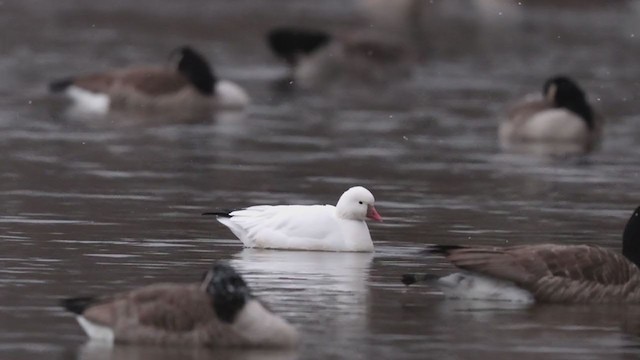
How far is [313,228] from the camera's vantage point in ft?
52.0

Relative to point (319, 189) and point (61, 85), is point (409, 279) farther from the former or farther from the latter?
point (61, 85)

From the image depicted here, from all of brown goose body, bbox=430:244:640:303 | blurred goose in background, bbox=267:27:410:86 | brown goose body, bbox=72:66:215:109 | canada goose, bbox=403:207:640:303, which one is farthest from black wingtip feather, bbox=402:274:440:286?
blurred goose in background, bbox=267:27:410:86

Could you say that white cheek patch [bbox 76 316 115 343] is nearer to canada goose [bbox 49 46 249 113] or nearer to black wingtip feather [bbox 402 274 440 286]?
black wingtip feather [bbox 402 274 440 286]

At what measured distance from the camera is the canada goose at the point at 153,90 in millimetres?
29984

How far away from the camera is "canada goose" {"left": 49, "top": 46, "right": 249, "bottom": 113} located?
1180 inches

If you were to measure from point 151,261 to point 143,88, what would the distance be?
15.5 metres

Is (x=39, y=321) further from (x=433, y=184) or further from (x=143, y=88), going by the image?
(x=143, y=88)

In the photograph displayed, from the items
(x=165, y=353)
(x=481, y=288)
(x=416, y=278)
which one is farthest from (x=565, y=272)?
(x=165, y=353)

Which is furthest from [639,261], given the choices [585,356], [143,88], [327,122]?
[143,88]

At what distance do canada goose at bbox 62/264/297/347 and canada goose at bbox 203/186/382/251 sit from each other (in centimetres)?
440

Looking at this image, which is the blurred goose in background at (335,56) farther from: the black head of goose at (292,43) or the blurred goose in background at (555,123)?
the blurred goose in background at (555,123)

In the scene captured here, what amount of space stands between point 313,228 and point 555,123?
1197 centimetres

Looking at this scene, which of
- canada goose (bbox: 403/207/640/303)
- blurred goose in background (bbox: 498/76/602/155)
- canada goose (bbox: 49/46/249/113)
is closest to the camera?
canada goose (bbox: 403/207/640/303)

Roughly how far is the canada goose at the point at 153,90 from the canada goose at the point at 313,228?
14000mm
